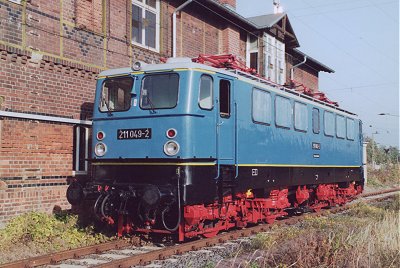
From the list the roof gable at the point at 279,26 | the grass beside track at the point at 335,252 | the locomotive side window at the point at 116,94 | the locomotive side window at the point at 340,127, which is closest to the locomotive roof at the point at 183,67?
the locomotive side window at the point at 116,94

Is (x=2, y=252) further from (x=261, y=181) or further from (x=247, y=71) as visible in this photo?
(x=247, y=71)

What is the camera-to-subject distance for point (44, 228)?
8562 millimetres

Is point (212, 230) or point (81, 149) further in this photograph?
point (81, 149)

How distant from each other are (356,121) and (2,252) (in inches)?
542

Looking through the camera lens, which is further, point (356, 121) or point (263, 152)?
point (356, 121)

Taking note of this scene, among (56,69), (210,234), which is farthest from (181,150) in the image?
(56,69)

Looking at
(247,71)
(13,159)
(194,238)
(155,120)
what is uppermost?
(247,71)

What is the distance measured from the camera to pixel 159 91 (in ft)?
28.2

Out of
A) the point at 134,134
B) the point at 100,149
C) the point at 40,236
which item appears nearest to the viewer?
the point at 40,236

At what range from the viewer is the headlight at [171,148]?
26.5ft

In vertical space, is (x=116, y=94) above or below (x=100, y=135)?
above

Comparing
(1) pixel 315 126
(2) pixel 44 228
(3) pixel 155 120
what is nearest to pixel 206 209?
(3) pixel 155 120

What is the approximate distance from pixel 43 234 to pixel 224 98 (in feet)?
13.3

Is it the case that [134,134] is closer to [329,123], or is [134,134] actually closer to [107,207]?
[107,207]
